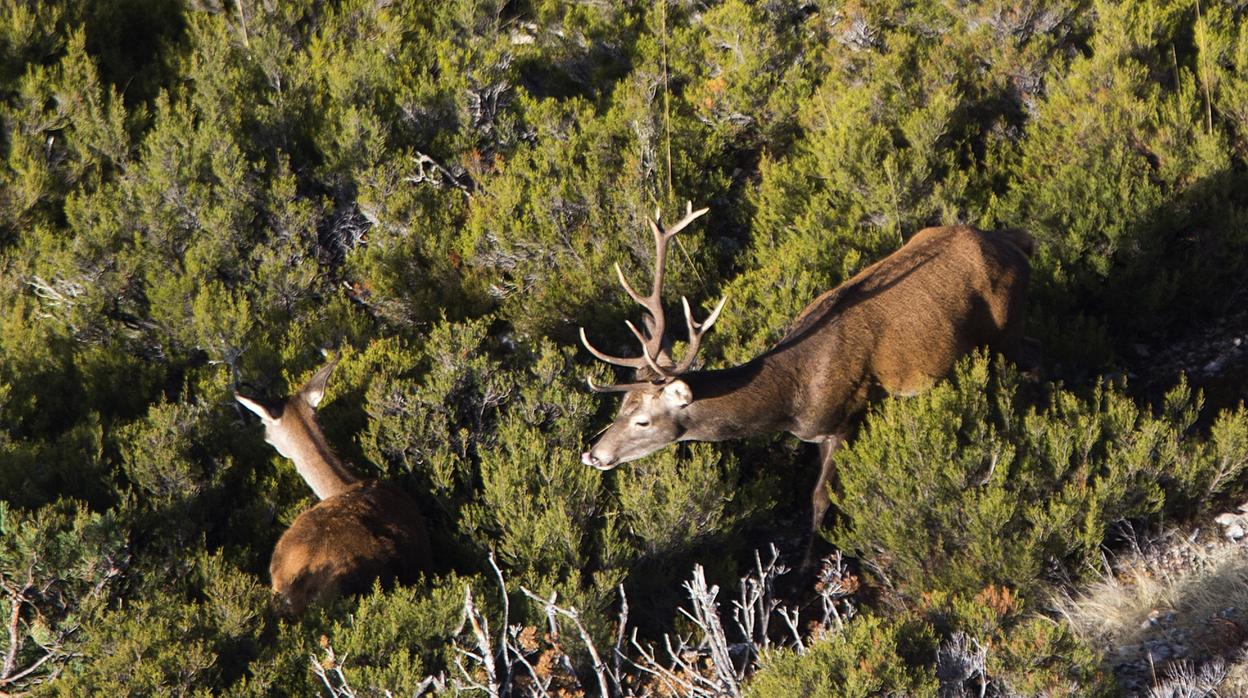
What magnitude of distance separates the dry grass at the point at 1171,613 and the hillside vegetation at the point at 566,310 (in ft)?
0.37

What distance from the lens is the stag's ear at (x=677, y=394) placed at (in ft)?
22.4

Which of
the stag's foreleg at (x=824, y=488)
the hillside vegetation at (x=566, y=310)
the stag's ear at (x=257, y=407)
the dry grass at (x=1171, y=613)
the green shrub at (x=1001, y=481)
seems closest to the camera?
the dry grass at (x=1171, y=613)

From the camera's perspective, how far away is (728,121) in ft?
36.7

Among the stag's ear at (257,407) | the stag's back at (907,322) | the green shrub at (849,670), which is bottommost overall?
the green shrub at (849,670)

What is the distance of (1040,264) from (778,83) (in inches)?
130

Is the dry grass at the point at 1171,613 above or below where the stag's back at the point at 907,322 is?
below

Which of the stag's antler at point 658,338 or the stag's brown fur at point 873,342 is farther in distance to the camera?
the stag's brown fur at point 873,342

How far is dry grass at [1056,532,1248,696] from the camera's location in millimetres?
5652

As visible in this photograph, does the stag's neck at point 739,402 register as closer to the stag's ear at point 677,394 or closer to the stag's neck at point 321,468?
the stag's ear at point 677,394

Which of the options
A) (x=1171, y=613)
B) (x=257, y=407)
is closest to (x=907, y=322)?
(x=1171, y=613)

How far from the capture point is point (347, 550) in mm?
6957

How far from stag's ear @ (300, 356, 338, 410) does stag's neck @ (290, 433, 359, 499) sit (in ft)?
0.91

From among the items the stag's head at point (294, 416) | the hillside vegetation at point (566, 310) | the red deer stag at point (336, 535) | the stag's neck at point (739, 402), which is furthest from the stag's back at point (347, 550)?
the stag's neck at point (739, 402)

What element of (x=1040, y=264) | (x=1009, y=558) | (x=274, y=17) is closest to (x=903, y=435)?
(x=1009, y=558)
